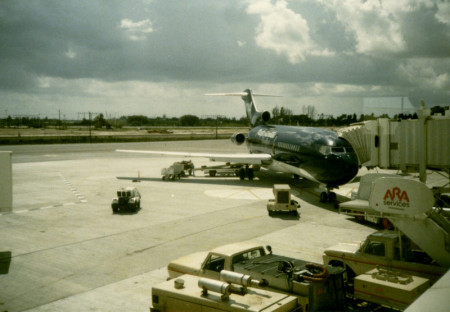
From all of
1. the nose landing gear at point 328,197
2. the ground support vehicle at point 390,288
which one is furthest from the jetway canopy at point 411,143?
the nose landing gear at point 328,197

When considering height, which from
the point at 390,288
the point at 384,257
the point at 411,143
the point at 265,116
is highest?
the point at 265,116

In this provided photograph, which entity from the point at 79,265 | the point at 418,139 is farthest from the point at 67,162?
the point at 418,139

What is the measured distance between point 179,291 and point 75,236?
11396 millimetres

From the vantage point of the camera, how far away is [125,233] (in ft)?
A: 61.4

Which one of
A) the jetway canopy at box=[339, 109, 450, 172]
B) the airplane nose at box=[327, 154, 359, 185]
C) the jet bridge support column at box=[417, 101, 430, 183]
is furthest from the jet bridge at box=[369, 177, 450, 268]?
the airplane nose at box=[327, 154, 359, 185]

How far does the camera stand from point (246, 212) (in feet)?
75.6

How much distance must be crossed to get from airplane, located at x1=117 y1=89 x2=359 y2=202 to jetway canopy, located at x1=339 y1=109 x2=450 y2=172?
31.6 feet

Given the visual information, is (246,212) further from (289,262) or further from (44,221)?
(289,262)

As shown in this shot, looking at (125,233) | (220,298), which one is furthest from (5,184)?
(220,298)

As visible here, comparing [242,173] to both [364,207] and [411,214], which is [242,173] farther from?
[411,214]

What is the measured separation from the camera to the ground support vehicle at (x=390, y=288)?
9.48 metres

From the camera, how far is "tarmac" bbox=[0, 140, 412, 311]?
1248 centimetres

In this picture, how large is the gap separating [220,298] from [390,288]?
4397 mm

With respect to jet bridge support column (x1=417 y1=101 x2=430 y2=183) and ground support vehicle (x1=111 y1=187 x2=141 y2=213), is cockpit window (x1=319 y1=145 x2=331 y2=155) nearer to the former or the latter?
ground support vehicle (x1=111 y1=187 x2=141 y2=213)
